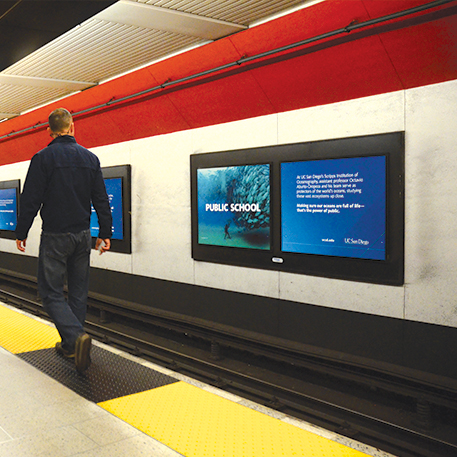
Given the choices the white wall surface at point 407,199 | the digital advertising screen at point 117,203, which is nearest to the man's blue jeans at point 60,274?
the white wall surface at point 407,199

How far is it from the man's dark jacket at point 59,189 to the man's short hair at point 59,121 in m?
0.07

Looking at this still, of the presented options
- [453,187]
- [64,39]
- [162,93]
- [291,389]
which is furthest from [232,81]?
[291,389]

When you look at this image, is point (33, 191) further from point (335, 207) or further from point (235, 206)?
point (335, 207)

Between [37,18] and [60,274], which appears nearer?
[37,18]

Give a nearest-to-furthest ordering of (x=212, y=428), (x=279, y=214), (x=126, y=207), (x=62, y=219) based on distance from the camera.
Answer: (x=212, y=428) < (x=62, y=219) < (x=279, y=214) < (x=126, y=207)

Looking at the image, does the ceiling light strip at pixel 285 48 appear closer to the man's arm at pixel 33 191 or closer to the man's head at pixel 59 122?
the man's head at pixel 59 122

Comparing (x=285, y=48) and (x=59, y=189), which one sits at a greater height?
(x=285, y=48)

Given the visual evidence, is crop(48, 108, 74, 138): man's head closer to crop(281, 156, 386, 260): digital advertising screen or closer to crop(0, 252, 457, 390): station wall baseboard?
crop(281, 156, 386, 260): digital advertising screen

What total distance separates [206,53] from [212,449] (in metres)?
3.45

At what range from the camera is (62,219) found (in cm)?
350

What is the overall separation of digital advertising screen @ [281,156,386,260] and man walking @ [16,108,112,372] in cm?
166

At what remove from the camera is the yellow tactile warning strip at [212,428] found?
97.7 inches

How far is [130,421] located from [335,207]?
227 cm

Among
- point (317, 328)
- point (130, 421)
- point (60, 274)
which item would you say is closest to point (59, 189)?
point (60, 274)
